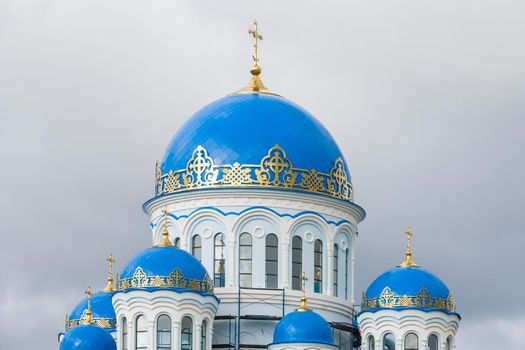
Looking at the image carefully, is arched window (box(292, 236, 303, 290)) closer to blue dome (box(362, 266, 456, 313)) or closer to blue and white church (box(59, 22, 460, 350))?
blue and white church (box(59, 22, 460, 350))

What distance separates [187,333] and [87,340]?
2.83 m

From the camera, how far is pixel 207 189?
47312mm

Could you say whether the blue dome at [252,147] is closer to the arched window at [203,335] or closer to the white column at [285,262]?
the white column at [285,262]

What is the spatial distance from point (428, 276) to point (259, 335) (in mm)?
4869

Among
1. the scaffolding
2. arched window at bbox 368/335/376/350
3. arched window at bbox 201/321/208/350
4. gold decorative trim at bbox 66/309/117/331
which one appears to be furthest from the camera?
gold decorative trim at bbox 66/309/117/331

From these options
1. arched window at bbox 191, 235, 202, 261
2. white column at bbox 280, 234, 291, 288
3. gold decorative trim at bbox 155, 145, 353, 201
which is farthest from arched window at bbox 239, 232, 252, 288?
gold decorative trim at bbox 155, 145, 353, 201

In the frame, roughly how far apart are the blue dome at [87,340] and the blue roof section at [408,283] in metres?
6.83

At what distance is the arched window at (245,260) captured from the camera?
154 feet

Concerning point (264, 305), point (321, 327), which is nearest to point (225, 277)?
point (264, 305)

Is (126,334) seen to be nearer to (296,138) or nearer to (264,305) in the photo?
(264,305)

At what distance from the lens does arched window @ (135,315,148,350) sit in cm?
4341

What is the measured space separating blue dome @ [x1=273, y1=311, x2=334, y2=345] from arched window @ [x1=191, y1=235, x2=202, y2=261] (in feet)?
13.6

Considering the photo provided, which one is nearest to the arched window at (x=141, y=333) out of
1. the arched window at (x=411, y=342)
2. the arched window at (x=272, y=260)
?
the arched window at (x=272, y=260)

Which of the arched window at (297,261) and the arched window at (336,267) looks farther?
the arched window at (336,267)
